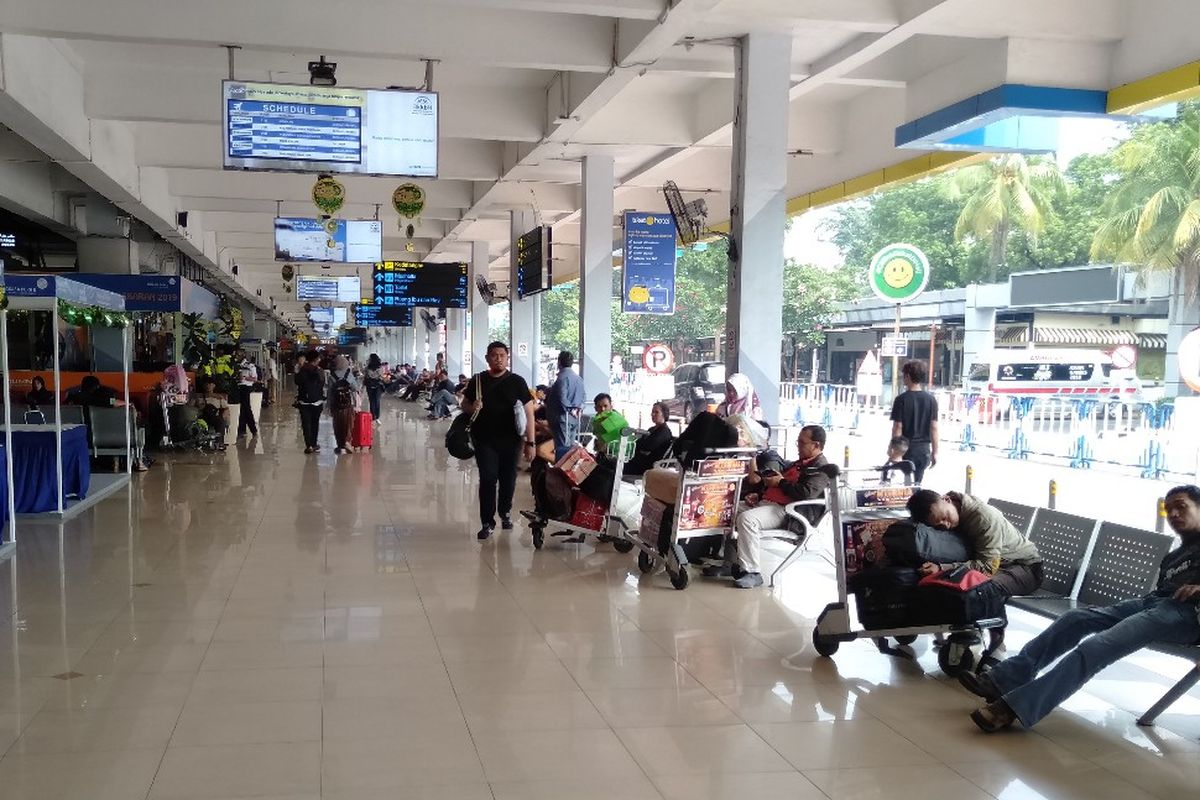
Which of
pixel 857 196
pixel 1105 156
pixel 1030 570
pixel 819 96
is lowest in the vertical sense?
pixel 1030 570

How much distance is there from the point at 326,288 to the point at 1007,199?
61.5 ft

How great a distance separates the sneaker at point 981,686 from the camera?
4.39 m

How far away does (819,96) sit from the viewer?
12945 mm

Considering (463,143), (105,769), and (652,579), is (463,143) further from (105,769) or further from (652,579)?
(105,769)

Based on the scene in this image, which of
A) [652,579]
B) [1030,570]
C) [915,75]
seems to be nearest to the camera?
[1030,570]

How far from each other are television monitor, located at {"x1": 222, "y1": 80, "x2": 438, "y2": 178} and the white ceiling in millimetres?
425

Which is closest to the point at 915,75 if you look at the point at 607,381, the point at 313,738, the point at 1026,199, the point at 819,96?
the point at 819,96

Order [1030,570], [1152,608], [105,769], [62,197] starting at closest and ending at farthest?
[105,769] → [1152,608] → [1030,570] → [62,197]

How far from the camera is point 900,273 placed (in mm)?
9305

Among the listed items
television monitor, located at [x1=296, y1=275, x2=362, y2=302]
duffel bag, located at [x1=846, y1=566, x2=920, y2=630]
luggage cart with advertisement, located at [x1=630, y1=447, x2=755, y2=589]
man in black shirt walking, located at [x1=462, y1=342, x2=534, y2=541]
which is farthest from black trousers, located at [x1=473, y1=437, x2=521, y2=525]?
television monitor, located at [x1=296, y1=275, x2=362, y2=302]

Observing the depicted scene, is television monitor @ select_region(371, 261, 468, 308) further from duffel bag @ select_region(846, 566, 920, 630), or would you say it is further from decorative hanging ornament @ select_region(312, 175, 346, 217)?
duffel bag @ select_region(846, 566, 920, 630)

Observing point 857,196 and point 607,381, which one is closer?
point 857,196

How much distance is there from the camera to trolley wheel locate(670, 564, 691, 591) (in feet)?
22.4

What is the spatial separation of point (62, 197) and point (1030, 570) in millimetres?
15450
